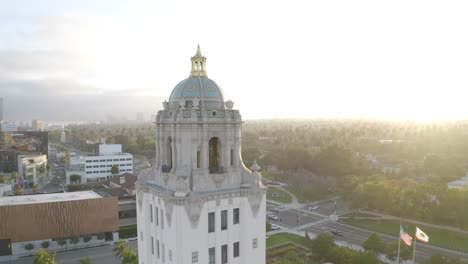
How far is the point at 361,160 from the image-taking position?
117 m

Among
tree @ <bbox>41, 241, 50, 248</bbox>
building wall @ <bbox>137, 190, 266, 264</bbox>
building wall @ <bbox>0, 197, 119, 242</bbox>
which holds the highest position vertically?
building wall @ <bbox>137, 190, 266, 264</bbox>

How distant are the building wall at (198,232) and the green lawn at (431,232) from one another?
159 feet

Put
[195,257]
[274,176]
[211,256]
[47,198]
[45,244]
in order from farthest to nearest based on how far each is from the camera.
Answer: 1. [274,176]
2. [47,198]
3. [45,244]
4. [211,256]
5. [195,257]

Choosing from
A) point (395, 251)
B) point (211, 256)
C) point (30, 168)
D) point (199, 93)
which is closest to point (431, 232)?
point (395, 251)

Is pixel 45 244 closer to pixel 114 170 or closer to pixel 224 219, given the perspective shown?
pixel 224 219

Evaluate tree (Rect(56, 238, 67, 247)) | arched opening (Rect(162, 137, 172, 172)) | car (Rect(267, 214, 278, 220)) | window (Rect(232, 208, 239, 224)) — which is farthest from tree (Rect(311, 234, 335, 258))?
tree (Rect(56, 238, 67, 247))

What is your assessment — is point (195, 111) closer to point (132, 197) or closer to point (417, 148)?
point (132, 197)

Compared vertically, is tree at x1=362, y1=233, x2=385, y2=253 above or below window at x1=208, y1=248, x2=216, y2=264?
below

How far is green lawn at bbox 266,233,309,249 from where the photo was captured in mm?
66037

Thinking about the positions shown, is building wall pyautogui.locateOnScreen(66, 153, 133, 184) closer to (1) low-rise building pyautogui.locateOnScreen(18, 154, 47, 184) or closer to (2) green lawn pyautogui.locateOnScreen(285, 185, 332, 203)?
(1) low-rise building pyautogui.locateOnScreen(18, 154, 47, 184)

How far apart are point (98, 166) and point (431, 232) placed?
109 meters

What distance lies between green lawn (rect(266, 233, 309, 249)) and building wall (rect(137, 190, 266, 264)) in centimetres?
4453

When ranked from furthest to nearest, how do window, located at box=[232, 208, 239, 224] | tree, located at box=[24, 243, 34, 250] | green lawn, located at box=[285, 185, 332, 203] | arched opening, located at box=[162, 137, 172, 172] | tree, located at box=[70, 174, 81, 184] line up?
tree, located at box=[70, 174, 81, 184], green lawn, located at box=[285, 185, 332, 203], tree, located at box=[24, 243, 34, 250], arched opening, located at box=[162, 137, 172, 172], window, located at box=[232, 208, 239, 224]

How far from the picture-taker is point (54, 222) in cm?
6550
